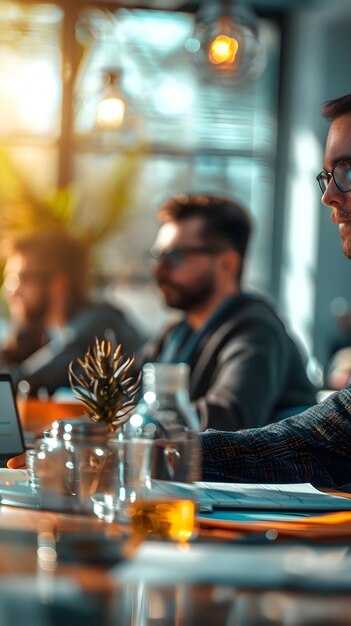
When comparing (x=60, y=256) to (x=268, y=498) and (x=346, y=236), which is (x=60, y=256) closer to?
(x=346, y=236)

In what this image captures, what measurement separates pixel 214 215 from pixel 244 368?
1.00 meters

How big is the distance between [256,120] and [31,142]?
70.3 inches

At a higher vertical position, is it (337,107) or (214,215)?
(337,107)

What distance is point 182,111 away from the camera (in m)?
A: 8.95

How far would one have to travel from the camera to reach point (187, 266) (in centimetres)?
407

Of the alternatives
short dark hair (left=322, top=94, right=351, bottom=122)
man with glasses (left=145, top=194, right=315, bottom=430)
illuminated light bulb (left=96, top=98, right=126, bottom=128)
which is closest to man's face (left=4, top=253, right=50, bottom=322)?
illuminated light bulb (left=96, top=98, right=126, bottom=128)

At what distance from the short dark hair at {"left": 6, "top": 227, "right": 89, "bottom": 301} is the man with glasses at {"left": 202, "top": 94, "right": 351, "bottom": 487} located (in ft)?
12.0

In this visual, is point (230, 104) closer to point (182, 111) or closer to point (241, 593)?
point (182, 111)

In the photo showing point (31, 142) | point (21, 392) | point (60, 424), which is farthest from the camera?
point (31, 142)

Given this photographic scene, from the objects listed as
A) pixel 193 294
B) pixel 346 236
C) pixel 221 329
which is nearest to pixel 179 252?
pixel 193 294

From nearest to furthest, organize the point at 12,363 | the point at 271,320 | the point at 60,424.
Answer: the point at 60,424 → the point at 271,320 → the point at 12,363

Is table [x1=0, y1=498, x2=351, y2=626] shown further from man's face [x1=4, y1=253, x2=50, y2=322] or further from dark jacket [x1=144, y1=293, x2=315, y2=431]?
man's face [x1=4, y1=253, x2=50, y2=322]

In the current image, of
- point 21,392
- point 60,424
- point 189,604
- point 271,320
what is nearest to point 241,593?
point 189,604

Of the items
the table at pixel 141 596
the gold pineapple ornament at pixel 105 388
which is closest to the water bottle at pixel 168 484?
the gold pineapple ornament at pixel 105 388
